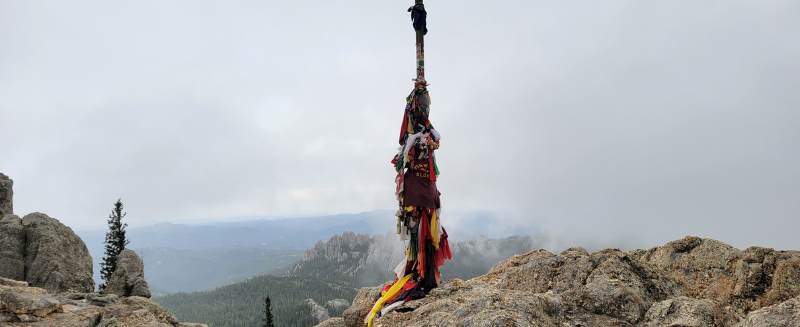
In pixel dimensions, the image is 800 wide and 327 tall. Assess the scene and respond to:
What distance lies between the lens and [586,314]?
482cm

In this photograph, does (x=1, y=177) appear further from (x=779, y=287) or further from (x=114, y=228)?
(x=779, y=287)

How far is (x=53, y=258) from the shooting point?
872 inches

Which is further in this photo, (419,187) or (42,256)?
(42,256)

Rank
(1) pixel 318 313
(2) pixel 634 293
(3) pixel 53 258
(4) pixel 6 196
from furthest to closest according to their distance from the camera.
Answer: (1) pixel 318 313
(4) pixel 6 196
(3) pixel 53 258
(2) pixel 634 293

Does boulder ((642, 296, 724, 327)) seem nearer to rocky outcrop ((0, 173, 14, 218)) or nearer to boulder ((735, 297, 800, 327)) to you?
boulder ((735, 297, 800, 327))

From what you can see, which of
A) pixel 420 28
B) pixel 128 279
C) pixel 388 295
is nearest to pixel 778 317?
pixel 388 295

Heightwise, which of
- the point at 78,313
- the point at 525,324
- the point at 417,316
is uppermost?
the point at 525,324

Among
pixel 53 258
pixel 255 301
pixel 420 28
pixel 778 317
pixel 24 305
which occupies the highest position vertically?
pixel 420 28

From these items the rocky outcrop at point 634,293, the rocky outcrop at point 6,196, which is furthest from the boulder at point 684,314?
the rocky outcrop at point 6,196

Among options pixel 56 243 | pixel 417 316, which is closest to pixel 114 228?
pixel 56 243

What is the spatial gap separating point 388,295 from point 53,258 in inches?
1141

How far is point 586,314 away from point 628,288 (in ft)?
3.28

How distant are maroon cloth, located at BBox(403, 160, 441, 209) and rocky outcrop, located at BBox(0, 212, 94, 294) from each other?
27.6 meters

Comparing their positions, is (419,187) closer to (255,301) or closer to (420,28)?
(420,28)
